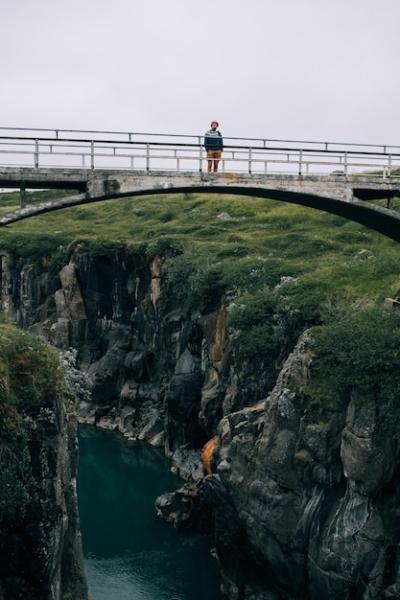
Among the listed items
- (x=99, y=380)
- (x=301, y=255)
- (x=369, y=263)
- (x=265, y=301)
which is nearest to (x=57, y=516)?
(x=265, y=301)

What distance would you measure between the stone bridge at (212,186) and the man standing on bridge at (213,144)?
2.98 feet

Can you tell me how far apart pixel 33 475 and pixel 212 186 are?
13.9 meters

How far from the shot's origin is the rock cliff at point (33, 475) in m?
25.1

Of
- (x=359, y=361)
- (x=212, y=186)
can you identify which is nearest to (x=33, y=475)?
(x=212, y=186)

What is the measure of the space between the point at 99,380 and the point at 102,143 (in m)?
38.5

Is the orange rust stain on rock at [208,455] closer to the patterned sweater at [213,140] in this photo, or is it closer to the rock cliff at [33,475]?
the rock cliff at [33,475]

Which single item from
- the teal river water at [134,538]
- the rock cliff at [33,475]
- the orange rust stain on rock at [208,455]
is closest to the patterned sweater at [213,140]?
the rock cliff at [33,475]

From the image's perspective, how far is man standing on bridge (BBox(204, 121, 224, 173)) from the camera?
31.3m

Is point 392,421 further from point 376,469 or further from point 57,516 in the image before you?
point 57,516

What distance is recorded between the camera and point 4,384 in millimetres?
Answer: 25500

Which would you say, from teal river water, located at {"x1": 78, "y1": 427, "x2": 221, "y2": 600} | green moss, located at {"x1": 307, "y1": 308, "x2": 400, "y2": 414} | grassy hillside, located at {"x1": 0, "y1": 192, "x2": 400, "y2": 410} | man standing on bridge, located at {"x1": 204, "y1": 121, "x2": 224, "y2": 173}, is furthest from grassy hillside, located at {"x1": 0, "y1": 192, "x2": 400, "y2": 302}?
teal river water, located at {"x1": 78, "y1": 427, "x2": 221, "y2": 600}

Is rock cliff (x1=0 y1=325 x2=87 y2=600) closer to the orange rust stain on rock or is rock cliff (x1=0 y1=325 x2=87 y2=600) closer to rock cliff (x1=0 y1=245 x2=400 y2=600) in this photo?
rock cliff (x1=0 y1=245 x2=400 y2=600)

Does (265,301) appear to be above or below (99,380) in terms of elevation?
above

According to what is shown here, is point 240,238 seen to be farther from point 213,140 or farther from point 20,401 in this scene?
point 20,401
